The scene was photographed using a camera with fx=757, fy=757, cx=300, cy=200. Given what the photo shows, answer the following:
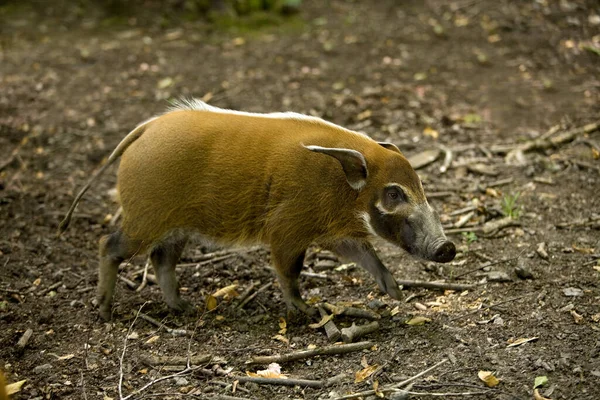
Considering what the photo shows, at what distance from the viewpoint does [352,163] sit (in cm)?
481

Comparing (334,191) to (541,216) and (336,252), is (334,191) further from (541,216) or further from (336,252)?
(541,216)

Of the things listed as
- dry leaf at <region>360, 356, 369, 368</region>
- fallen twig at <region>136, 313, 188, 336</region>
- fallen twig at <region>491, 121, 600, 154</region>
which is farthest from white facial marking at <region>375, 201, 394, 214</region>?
fallen twig at <region>491, 121, 600, 154</region>

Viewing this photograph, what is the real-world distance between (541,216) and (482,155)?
143 centimetres

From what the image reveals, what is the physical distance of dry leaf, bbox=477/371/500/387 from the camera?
4.05 m

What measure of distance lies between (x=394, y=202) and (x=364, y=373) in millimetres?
1148

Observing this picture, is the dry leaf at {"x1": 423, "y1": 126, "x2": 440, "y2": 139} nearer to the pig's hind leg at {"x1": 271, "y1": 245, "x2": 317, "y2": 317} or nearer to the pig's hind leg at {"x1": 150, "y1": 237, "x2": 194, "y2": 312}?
the pig's hind leg at {"x1": 271, "y1": 245, "x2": 317, "y2": 317}

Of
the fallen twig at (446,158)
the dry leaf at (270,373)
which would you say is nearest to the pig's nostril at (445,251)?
the dry leaf at (270,373)

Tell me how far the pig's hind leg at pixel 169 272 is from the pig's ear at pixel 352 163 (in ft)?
4.37

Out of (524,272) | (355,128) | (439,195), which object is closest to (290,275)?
(524,272)

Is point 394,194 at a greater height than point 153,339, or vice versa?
point 394,194

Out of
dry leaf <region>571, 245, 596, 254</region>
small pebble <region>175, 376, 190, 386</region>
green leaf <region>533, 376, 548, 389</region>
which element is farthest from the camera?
dry leaf <region>571, 245, 596, 254</region>

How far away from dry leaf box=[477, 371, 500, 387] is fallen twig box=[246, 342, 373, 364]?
0.77 m

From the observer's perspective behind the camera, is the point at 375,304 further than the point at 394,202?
Yes

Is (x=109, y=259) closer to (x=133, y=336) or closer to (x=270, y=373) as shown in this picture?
(x=133, y=336)
